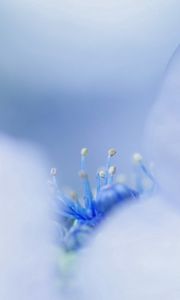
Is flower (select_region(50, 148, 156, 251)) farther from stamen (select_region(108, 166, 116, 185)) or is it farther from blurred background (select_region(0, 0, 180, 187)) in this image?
blurred background (select_region(0, 0, 180, 187))

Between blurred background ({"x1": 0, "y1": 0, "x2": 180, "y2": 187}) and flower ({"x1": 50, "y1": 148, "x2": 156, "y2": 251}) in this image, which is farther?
blurred background ({"x1": 0, "y1": 0, "x2": 180, "y2": 187})

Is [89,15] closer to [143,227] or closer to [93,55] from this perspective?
[93,55]

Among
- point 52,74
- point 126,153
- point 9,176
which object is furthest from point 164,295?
point 52,74

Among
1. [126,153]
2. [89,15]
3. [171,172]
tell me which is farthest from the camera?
[89,15]

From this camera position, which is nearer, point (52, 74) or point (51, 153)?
point (51, 153)

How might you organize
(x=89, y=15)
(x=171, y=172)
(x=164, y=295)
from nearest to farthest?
(x=164, y=295)
(x=171, y=172)
(x=89, y=15)

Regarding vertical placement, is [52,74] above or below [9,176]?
below

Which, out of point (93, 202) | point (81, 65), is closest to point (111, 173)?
point (93, 202)

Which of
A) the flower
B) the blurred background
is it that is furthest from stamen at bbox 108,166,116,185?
the blurred background
